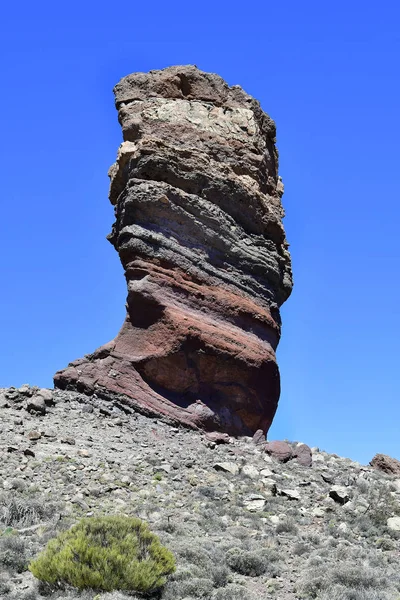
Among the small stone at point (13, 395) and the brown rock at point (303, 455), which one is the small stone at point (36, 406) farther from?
the brown rock at point (303, 455)

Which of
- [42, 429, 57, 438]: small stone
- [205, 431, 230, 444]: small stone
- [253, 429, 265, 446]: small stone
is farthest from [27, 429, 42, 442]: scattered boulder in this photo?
[253, 429, 265, 446]: small stone

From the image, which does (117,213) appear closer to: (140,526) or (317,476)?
(317,476)

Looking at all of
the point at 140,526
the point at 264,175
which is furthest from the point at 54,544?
the point at 264,175

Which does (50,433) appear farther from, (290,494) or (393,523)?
(393,523)

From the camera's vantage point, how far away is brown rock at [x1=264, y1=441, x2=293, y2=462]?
823 inches

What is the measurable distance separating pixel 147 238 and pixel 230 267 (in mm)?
2673

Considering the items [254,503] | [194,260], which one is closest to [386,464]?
[254,503]

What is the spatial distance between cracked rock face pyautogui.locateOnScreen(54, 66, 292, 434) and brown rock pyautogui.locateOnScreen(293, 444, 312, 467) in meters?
1.56

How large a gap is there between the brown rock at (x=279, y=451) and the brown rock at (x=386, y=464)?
9.85 feet

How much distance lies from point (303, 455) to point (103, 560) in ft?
35.6

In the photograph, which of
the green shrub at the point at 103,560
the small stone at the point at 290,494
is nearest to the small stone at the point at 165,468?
the small stone at the point at 290,494

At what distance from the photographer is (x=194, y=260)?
74.1 feet

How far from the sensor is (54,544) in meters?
11.9

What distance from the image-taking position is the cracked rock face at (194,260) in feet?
70.3
